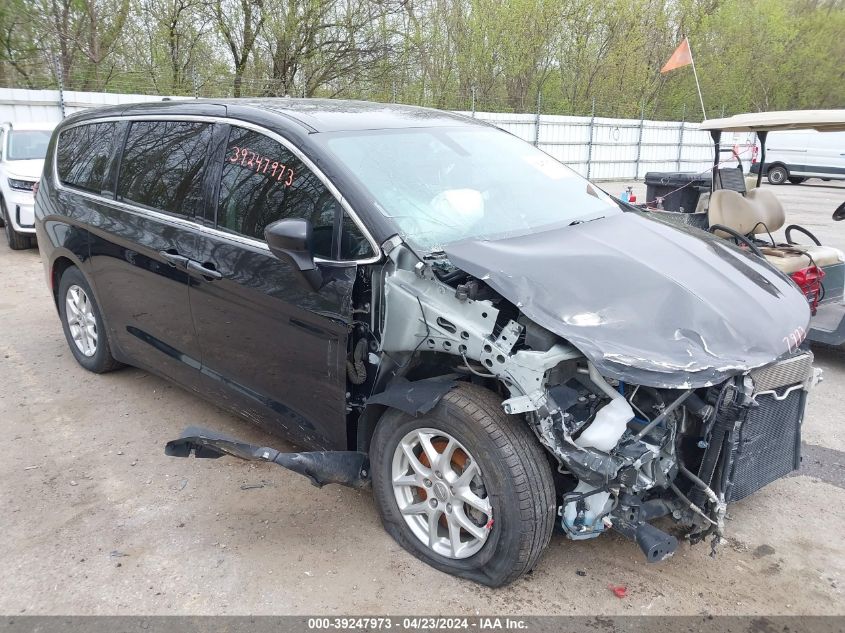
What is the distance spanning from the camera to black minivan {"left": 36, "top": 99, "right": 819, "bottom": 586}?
2467 millimetres

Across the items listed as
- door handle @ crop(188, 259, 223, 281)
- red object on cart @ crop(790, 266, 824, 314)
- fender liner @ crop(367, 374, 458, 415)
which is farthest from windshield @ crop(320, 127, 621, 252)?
red object on cart @ crop(790, 266, 824, 314)

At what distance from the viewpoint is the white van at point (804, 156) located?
21375 millimetres

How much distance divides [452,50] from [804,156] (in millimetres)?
12166

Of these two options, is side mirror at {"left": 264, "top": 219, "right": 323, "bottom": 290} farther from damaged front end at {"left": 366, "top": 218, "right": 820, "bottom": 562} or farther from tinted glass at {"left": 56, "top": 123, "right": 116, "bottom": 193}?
tinted glass at {"left": 56, "top": 123, "right": 116, "bottom": 193}

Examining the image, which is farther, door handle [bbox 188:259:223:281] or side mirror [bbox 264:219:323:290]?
door handle [bbox 188:259:223:281]

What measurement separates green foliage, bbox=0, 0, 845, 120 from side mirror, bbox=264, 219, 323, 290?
47.2ft

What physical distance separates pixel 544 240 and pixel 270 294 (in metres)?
1.25

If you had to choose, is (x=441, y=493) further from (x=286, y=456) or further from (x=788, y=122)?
(x=788, y=122)

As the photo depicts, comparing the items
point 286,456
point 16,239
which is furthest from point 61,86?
point 286,456

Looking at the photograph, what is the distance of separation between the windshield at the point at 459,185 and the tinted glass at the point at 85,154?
6.66ft

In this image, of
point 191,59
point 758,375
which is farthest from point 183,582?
point 191,59

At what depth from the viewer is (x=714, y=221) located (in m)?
5.86

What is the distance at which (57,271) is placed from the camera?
495 centimetres

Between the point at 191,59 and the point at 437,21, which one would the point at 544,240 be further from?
the point at 437,21
